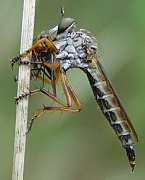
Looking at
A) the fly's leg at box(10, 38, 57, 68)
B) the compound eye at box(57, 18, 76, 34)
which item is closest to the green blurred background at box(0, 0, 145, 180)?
the compound eye at box(57, 18, 76, 34)

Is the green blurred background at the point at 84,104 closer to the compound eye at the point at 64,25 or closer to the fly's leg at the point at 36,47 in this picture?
the compound eye at the point at 64,25

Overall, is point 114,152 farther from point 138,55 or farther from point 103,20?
point 103,20

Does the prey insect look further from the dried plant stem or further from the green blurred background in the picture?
the dried plant stem

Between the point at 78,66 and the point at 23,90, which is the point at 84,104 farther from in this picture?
the point at 23,90

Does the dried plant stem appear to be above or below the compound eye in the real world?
below

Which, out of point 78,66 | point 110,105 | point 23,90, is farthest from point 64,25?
point 23,90

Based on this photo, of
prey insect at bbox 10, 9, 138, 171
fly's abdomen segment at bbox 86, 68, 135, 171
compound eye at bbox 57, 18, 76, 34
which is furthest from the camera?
fly's abdomen segment at bbox 86, 68, 135, 171
